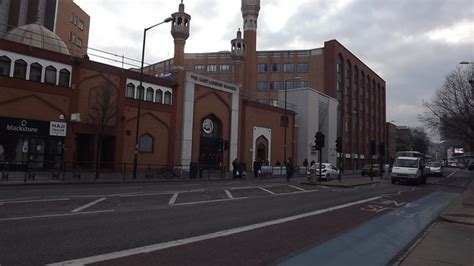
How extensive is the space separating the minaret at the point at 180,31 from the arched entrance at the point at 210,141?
6.89 meters

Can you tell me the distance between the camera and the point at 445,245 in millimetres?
9305

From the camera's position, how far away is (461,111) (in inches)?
1962

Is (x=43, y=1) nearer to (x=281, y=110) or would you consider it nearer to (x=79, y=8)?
A: (x=79, y=8)

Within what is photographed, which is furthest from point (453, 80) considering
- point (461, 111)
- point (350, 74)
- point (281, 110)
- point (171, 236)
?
point (171, 236)

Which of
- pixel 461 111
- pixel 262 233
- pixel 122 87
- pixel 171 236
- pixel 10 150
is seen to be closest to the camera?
pixel 171 236

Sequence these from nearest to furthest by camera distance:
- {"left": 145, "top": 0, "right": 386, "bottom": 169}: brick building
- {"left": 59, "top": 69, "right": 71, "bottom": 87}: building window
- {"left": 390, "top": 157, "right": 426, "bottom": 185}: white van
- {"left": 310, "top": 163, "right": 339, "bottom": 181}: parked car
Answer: {"left": 59, "top": 69, "right": 71, "bottom": 87}: building window
{"left": 390, "top": 157, "right": 426, "bottom": 185}: white van
{"left": 310, "top": 163, "right": 339, "bottom": 181}: parked car
{"left": 145, "top": 0, "right": 386, "bottom": 169}: brick building

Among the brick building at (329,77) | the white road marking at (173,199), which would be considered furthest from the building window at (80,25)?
the white road marking at (173,199)

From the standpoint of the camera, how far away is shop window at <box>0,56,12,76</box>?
1150 inches

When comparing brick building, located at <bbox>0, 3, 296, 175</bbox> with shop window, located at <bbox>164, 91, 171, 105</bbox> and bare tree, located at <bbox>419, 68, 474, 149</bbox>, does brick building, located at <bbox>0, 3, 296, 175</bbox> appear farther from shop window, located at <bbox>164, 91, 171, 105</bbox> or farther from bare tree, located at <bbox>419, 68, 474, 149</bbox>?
bare tree, located at <bbox>419, 68, 474, 149</bbox>

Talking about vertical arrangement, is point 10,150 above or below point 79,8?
below

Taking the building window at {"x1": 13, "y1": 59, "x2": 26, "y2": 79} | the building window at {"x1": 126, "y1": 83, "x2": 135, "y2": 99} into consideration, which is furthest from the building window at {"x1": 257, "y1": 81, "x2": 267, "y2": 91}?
the building window at {"x1": 13, "y1": 59, "x2": 26, "y2": 79}

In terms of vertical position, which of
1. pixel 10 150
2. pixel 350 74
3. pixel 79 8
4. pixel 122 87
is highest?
pixel 79 8

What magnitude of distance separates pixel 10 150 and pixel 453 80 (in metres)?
47.0

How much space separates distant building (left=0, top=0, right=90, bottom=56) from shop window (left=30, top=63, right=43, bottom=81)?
23.5m
